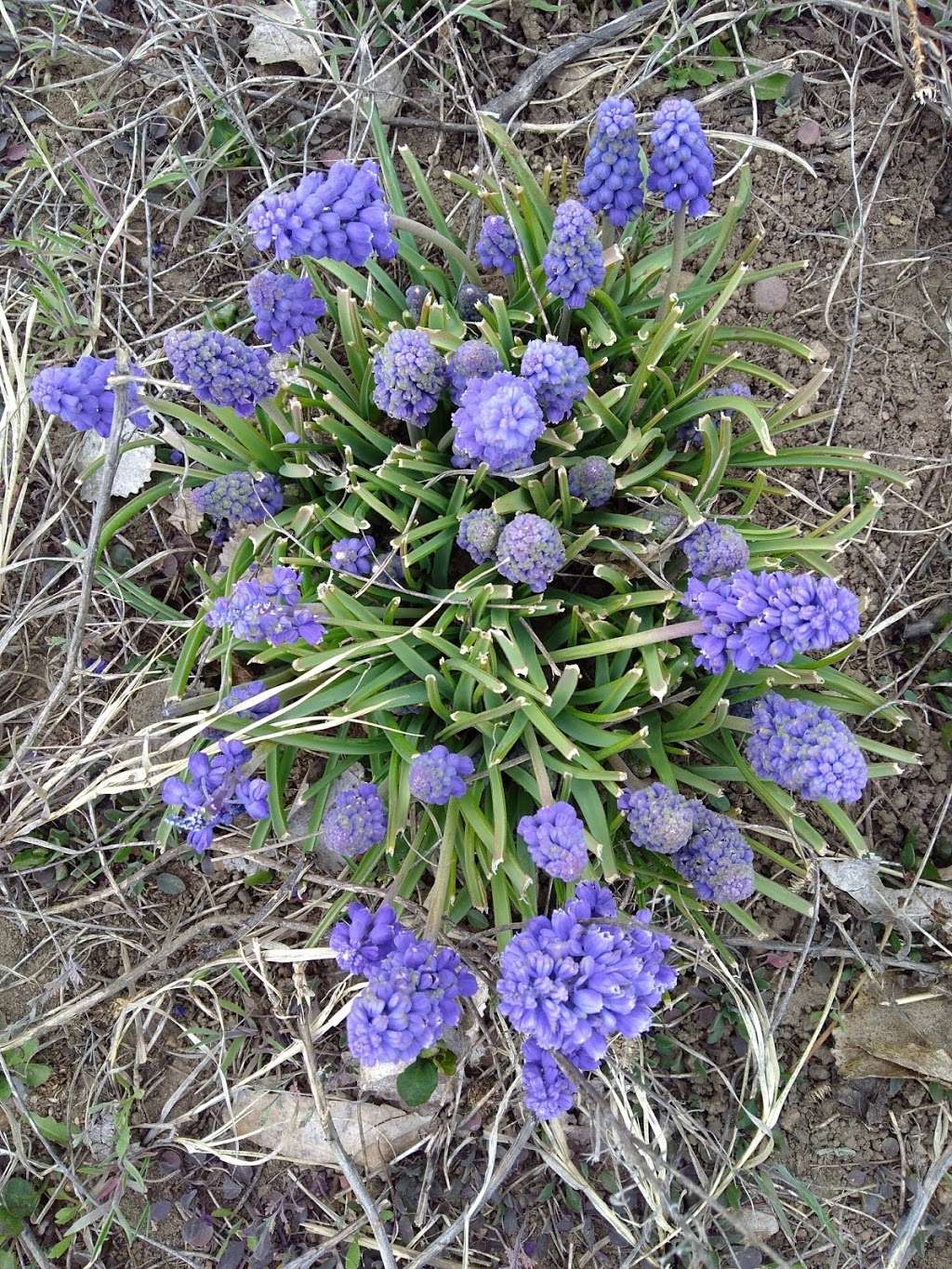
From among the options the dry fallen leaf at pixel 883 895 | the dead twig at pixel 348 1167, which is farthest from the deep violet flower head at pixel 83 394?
the dry fallen leaf at pixel 883 895

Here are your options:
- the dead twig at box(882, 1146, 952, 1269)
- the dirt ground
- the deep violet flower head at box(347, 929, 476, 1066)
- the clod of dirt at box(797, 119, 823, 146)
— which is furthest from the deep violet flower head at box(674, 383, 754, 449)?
the dead twig at box(882, 1146, 952, 1269)

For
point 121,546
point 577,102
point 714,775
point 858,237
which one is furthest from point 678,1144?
point 577,102

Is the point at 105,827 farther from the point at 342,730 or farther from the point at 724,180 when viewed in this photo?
the point at 724,180

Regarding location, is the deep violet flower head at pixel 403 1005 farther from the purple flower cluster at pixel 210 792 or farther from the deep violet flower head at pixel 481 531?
the deep violet flower head at pixel 481 531

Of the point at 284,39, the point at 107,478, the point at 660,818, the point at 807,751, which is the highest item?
the point at 284,39

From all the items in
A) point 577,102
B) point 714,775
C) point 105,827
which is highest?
point 577,102

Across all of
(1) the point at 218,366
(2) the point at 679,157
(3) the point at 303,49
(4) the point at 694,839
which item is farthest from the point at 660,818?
(3) the point at 303,49

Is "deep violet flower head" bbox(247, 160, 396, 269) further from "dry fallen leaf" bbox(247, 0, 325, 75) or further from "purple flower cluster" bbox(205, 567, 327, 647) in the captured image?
"dry fallen leaf" bbox(247, 0, 325, 75)

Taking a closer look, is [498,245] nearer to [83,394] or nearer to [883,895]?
[83,394]
